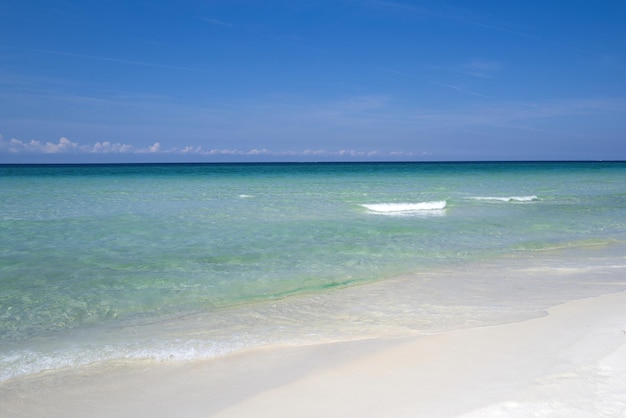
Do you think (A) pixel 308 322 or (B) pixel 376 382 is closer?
(B) pixel 376 382

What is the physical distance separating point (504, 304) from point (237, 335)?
3805 millimetres

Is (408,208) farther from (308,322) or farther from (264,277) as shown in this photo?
(308,322)

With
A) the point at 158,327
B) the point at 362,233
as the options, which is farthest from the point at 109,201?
the point at 158,327

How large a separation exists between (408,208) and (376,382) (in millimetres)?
17208

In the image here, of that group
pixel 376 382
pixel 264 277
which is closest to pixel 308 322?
pixel 376 382

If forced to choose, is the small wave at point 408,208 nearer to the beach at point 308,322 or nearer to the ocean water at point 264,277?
the ocean water at point 264,277

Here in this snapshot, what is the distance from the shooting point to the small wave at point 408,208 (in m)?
19.3

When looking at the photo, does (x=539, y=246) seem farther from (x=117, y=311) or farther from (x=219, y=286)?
(x=117, y=311)

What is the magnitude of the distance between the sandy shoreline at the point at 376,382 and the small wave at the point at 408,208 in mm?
13886

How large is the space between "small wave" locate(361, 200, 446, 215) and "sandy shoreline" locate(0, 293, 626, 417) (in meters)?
13.9

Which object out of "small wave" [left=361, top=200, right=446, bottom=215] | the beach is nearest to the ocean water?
the beach

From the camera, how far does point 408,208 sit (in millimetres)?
20906

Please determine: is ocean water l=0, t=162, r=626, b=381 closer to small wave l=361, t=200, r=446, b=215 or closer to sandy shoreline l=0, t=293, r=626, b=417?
sandy shoreline l=0, t=293, r=626, b=417

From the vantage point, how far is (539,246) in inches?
464
